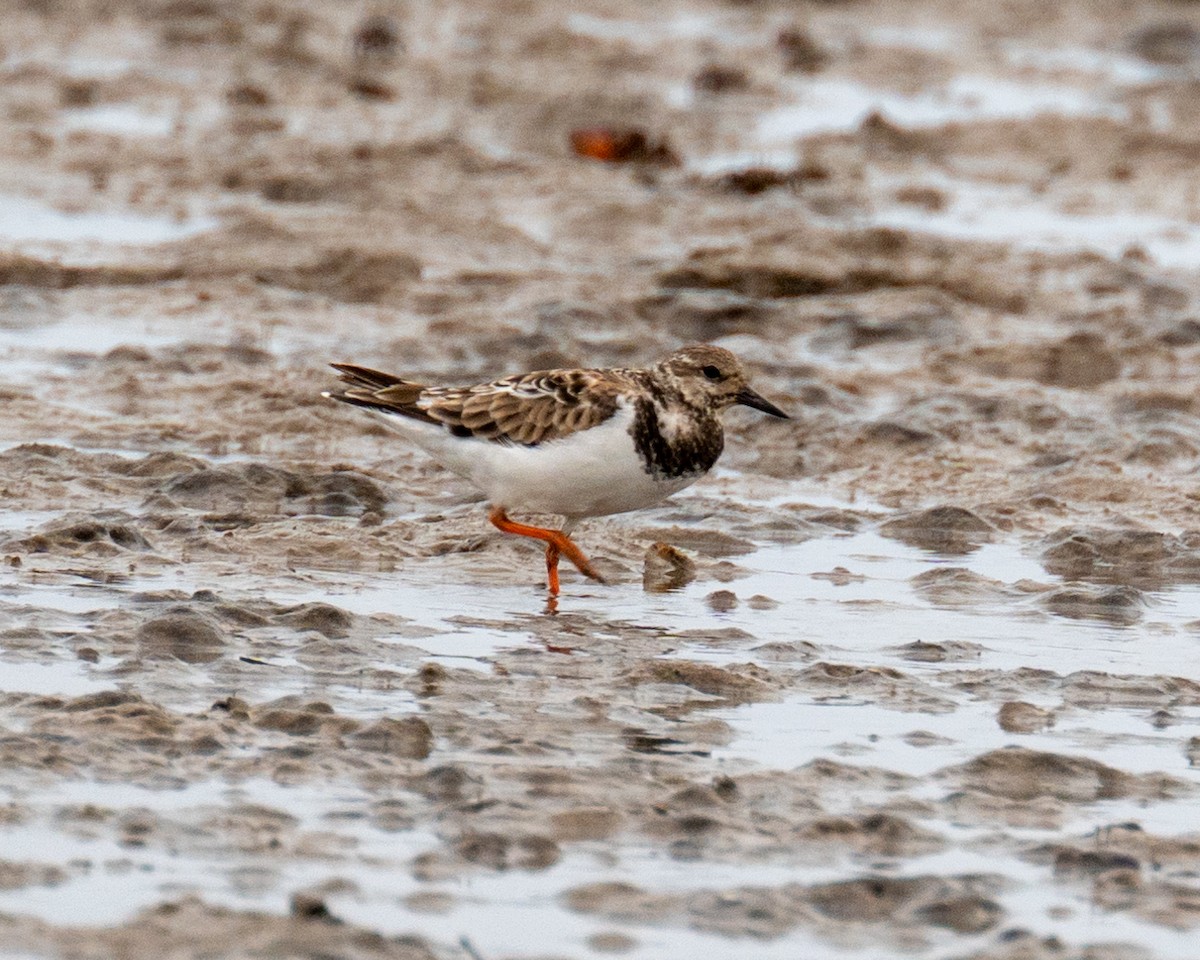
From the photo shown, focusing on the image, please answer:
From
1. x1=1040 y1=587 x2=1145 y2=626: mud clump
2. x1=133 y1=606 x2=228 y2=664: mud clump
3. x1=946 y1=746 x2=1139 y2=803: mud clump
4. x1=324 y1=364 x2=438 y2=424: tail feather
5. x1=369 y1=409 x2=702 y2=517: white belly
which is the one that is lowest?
x1=946 y1=746 x2=1139 y2=803: mud clump

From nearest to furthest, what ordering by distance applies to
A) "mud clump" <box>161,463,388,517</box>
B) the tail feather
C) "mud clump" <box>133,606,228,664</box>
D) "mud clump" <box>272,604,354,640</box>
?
"mud clump" <box>133,606,228,664</box> < "mud clump" <box>272,604,354,640</box> < the tail feather < "mud clump" <box>161,463,388,517</box>

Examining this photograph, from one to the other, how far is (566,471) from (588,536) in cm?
105

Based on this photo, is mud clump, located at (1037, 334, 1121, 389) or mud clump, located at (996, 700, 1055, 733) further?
mud clump, located at (1037, 334, 1121, 389)

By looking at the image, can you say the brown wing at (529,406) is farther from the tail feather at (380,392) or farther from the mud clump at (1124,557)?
the mud clump at (1124,557)

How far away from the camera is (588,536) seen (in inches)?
329

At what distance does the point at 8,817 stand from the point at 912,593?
381cm

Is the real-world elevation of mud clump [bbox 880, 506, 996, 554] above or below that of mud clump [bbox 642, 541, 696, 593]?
above

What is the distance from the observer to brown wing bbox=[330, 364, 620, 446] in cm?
743

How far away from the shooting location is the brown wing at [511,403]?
743 cm

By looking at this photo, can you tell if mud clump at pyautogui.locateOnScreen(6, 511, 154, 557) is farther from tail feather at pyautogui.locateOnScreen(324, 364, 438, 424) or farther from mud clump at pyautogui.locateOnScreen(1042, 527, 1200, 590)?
mud clump at pyautogui.locateOnScreen(1042, 527, 1200, 590)

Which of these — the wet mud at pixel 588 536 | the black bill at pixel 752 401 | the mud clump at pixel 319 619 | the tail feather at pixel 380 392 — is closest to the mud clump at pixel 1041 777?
the wet mud at pixel 588 536

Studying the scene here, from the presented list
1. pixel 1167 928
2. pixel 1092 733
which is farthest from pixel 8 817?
pixel 1092 733

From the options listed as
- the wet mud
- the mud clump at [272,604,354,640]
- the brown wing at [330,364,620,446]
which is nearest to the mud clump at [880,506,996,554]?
the wet mud

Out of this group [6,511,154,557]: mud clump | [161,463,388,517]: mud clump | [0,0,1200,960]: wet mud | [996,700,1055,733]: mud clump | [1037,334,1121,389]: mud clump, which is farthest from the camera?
[1037,334,1121,389]: mud clump
